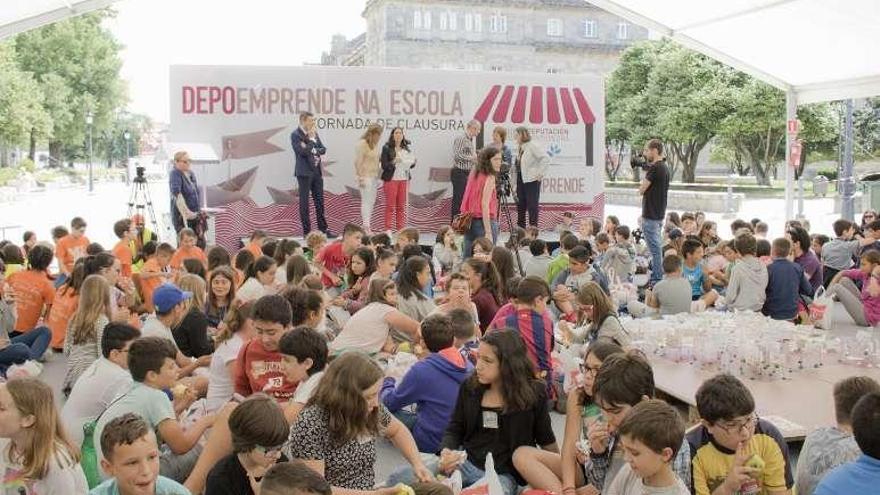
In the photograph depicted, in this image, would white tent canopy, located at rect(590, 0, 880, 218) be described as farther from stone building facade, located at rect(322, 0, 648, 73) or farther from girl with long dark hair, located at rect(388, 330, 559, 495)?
stone building facade, located at rect(322, 0, 648, 73)

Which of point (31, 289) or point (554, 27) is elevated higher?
point (554, 27)

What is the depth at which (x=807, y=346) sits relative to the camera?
6562 millimetres

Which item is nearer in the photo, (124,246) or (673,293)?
(673,293)

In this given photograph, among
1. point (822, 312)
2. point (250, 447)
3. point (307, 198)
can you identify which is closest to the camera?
point (250, 447)

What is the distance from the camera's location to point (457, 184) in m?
14.5

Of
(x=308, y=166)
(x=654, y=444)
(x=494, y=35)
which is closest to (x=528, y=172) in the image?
(x=308, y=166)

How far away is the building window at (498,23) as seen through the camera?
209 feet

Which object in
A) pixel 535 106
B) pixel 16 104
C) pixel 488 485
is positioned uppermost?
pixel 16 104

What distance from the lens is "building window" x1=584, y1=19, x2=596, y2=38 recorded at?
68.1 m

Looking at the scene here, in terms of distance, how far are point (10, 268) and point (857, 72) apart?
12.1 metres

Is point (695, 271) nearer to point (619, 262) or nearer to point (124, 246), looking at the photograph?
point (619, 262)

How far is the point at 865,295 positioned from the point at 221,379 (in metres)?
7.11

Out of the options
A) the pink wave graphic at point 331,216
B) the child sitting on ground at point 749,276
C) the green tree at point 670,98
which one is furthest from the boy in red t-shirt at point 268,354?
the green tree at point 670,98

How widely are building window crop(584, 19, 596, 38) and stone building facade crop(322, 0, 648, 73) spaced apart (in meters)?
0.08
